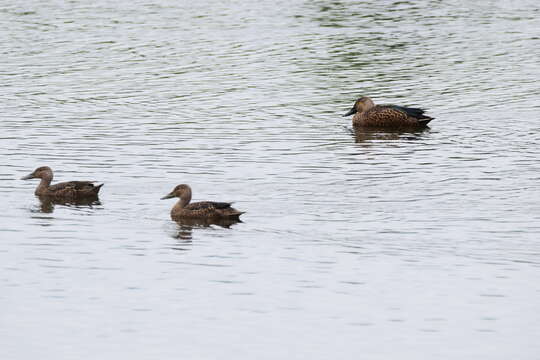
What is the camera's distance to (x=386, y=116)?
29297mm

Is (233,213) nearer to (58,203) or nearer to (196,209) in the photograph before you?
(196,209)

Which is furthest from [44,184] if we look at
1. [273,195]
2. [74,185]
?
[273,195]

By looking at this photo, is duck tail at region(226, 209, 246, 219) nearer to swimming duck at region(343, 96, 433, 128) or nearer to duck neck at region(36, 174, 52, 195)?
duck neck at region(36, 174, 52, 195)

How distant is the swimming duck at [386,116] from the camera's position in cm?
2875

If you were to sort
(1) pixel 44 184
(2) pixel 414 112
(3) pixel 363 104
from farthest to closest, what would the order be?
(3) pixel 363 104 → (2) pixel 414 112 → (1) pixel 44 184

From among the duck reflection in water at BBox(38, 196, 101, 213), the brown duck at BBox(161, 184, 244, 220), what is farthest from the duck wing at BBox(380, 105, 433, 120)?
the duck reflection in water at BBox(38, 196, 101, 213)

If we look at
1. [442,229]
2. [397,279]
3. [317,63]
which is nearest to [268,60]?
[317,63]

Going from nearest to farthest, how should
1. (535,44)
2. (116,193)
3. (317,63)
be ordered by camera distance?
(116,193) < (317,63) < (535,44)

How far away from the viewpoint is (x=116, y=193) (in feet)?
71.6

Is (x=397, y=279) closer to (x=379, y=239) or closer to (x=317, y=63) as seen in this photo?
(x=379, y=239)

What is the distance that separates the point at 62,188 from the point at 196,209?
292cm

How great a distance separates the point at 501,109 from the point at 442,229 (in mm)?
11970

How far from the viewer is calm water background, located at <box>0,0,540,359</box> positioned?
14.6 metres

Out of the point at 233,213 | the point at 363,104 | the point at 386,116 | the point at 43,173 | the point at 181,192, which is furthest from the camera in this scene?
the point at 363,104
